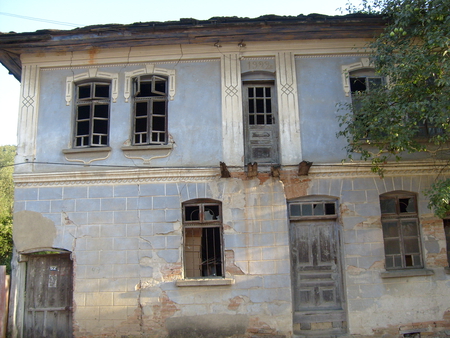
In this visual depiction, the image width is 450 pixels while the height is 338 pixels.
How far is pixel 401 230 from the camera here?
906 cm

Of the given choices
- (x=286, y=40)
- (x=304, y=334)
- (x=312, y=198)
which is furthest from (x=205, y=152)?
(x=304, y=334)

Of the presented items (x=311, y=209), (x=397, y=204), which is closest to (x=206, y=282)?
(x=311, y=209)

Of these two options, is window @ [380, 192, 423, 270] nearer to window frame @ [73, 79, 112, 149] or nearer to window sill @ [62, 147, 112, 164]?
window sill @ [62, 147, 112, 164]

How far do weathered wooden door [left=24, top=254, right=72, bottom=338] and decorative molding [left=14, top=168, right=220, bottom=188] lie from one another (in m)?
1.69

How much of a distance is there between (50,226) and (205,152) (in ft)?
12.5

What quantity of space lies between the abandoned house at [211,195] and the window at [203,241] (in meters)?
0.03

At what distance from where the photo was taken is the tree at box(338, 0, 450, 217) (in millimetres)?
7074

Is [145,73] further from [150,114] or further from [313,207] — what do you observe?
[313,207]

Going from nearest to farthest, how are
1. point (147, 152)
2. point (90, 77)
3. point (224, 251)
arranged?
point (224, 251)
point (147, 152)
point (90, 77)

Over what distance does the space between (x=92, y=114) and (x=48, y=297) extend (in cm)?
427

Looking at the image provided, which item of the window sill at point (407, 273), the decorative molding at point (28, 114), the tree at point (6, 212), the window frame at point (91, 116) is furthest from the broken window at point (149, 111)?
the window sill at point (407, 273)

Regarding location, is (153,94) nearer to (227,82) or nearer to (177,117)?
(177,117)

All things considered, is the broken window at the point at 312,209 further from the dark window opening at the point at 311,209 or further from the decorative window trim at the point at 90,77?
the decorative window trim at the point at 90,77

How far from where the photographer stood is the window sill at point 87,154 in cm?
923
